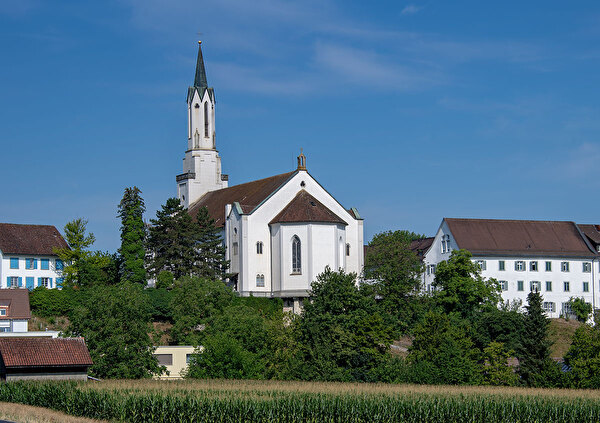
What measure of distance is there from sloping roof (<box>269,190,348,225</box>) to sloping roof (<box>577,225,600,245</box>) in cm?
3153

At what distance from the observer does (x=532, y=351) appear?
72750mm

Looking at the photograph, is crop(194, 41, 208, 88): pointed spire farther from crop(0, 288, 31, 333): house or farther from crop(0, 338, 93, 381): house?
crop(0, 338, 93, 381): house

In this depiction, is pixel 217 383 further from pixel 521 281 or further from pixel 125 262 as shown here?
pixel 521 281

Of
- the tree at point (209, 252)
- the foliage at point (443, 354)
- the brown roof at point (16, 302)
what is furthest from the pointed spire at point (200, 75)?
the foliage at point (443, 354)

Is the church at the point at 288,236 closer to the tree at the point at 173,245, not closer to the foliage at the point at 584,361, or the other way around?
the tree at the point at 173,245

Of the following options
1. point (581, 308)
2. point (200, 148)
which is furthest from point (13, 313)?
point (581, 308)

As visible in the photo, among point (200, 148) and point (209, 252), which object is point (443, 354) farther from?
point (200, 148)

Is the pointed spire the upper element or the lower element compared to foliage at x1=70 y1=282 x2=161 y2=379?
upper

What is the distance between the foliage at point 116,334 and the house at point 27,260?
871 inches

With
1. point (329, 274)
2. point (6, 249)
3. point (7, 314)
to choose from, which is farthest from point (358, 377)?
point (6, 249)

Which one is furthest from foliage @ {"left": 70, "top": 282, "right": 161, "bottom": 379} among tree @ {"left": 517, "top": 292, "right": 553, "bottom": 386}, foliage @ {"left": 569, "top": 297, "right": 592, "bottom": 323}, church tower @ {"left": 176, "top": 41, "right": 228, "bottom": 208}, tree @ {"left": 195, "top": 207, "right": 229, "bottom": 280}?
foliage @ {"left": 569, "top": 297, "right": 592, "bottom": 323}

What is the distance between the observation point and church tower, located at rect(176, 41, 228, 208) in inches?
4446

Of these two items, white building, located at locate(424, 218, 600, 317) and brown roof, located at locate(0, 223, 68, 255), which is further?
white building, located at locate(424, 218, 600, 317)

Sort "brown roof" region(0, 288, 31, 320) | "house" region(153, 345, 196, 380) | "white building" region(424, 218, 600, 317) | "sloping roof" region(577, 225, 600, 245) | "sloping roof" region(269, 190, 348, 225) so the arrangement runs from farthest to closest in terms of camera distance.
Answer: "sloping roof" region(577, 225, 600, 245) < "white building" region(424, 218, 600, 317) < "sloping roof" region(269, 190, 348, 225) < "brown roof" region(0, 288, 31, 320) < "house" region(153, 345, 196, 380)
